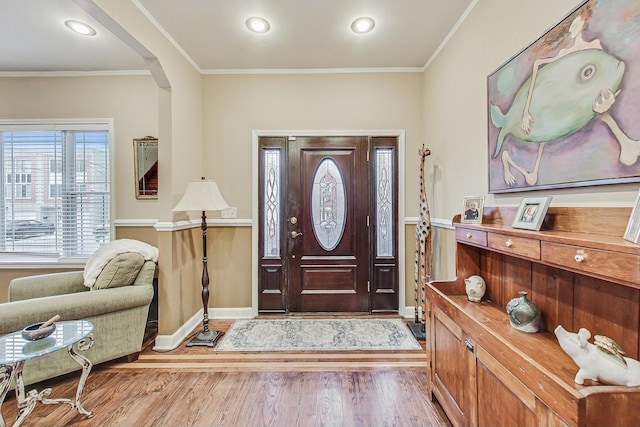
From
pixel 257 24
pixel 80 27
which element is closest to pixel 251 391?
pixel 257 24

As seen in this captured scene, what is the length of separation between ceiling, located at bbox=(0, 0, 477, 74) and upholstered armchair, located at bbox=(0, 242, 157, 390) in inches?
81.6

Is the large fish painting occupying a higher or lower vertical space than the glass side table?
higher

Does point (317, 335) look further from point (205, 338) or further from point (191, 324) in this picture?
point (191, 324)

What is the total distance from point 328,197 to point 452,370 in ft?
6.97

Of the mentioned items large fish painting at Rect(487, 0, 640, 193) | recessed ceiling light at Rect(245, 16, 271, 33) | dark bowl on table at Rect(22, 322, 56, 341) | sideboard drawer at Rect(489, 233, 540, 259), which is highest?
recessed ceiling light at Rect(245, 16, 271, 33)

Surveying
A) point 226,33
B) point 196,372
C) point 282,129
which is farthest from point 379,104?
point 196,372

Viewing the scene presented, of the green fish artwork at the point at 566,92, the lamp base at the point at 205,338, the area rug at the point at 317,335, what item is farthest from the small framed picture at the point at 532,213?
the lamp base at the point at 205,338

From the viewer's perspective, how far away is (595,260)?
0.89m

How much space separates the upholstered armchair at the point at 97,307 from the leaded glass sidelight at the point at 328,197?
5.71 feet

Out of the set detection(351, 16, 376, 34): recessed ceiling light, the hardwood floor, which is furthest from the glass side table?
detection(351, 16, 376, 34): recessed ceiling light

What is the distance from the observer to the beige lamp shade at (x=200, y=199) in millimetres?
2477

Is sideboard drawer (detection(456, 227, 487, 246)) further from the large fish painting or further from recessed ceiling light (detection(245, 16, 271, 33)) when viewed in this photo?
recessed ceiling light (detection(245, 16, 271, 33))

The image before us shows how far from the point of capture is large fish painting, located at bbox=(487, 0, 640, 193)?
104cm

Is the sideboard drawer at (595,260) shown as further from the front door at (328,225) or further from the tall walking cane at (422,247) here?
the front door at (328,225)
